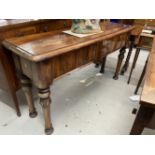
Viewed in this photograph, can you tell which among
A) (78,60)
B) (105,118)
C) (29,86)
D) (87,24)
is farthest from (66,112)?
(87,24)

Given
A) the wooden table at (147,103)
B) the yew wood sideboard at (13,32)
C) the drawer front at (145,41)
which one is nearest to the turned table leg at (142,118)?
the wooden table at (147,103)

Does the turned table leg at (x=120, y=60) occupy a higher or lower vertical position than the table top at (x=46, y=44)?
lower

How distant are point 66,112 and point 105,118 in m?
0.40

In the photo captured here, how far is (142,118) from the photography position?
0.80 m

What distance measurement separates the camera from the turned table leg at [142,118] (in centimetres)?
74

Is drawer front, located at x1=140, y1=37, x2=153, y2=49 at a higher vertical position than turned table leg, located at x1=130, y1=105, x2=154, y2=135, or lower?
higher

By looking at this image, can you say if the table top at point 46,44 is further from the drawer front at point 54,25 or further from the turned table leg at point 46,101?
the turned table leg at point 46,101

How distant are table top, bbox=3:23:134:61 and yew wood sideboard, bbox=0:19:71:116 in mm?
77

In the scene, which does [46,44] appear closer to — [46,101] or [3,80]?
[46,101]

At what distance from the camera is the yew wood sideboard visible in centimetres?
112

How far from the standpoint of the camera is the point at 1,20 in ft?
3.96

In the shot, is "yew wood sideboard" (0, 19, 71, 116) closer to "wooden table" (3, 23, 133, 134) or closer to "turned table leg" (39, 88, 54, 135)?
"wooden table" (3, 23, 133, 134)

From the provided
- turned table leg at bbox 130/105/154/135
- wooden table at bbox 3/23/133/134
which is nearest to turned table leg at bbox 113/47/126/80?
wooden table at bbox 3/23/133/134

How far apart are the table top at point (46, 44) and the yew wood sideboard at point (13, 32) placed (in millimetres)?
77
